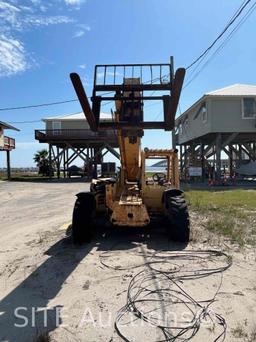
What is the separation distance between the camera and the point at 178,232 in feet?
31.0

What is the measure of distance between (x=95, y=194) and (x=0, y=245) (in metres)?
2.78

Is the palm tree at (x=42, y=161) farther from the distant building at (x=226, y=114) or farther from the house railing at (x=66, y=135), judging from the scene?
the distant building at (x=226, y=114)

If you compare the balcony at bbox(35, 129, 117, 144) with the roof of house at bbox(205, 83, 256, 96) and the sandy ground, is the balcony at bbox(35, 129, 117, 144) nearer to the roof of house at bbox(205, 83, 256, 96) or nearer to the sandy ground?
the roof of house at bbox(205, 83, 256, 96)

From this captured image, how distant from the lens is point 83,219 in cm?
991

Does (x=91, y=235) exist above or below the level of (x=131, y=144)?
below

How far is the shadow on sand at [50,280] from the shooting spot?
197 inches

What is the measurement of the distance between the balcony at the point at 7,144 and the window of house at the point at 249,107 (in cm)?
2457

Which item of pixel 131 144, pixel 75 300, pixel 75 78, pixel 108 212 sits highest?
pixel 75 78

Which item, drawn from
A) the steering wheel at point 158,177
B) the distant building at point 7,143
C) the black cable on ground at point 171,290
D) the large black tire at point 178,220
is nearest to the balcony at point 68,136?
the distant building at point 7,143

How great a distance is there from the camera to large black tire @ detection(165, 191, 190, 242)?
943 cm

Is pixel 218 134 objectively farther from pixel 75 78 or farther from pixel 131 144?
pixel 75 78

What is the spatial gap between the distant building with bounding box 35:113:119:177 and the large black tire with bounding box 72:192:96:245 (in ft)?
91.9

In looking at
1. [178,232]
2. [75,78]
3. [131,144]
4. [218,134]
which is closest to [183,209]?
[178,232]

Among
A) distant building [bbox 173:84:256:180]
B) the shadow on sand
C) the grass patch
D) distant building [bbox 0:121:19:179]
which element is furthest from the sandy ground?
distant building [bbox 0:121:19:179]
